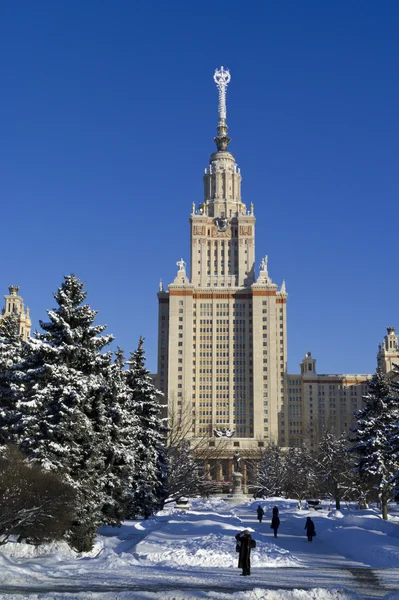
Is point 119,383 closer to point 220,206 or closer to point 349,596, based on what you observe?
point 349,596

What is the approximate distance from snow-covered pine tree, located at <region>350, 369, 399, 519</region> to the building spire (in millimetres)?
129504

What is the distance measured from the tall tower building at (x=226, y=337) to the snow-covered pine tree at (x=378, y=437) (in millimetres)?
98183

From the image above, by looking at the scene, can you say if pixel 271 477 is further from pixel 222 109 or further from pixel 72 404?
pixel 222 109

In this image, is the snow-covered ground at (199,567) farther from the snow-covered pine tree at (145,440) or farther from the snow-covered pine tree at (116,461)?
the snow-covered pine tree at (145,440)

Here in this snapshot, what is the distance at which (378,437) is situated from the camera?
1748 inches

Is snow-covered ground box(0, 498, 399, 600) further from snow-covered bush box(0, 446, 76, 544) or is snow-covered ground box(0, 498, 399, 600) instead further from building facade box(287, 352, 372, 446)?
building facade box(287, 352, 372, 446)

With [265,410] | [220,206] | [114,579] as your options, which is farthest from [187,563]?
[220,206]

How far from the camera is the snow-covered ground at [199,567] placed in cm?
1678

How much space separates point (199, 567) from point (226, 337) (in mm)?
130543

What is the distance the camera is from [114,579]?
19.4 m

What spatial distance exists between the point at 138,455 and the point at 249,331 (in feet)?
380

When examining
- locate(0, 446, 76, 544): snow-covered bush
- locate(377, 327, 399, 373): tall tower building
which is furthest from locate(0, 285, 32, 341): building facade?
locate(0, 446, 76, 544): snow-covered bush

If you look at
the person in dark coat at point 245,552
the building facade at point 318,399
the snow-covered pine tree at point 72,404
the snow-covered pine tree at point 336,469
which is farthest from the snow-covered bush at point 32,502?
the building facade at point 318,399

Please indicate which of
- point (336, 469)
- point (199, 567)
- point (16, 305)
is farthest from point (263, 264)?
point (199, 567)
